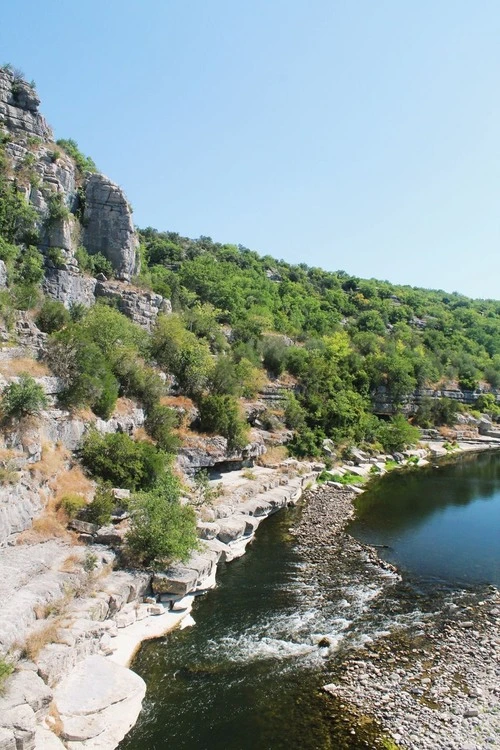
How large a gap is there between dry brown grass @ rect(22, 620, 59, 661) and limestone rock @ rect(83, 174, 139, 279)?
38249 mm

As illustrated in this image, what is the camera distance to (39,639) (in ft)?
46.0

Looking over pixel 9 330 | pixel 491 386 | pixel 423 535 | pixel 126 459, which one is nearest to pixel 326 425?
pixel 423 535

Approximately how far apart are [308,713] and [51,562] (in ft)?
33.0

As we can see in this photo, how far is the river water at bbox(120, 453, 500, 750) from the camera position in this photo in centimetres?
1284

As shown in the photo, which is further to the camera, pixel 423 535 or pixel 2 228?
pixel 2 228

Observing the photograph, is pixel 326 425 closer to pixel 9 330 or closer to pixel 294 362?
pixel 294 362

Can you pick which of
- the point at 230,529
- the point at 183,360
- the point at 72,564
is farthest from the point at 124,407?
the point at 72,564

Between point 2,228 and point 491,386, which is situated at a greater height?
point 2,228

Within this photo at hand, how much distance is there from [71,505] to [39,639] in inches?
323

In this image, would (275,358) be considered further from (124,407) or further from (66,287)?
(124,407)

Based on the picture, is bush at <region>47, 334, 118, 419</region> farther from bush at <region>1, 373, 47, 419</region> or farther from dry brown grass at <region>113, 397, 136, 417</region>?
bush at <region>1, 373, 47, 419</region>

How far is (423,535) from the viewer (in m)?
28.7

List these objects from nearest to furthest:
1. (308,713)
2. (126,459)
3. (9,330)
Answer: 1. (308,713)
2. (126,459)
3. (9,330)

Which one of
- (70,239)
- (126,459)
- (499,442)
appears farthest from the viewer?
(499,442)
